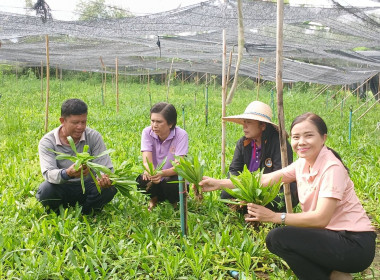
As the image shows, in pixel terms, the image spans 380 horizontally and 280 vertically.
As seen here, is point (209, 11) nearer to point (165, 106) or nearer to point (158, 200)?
point (165, 106)

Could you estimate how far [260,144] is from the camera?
3.45 meters

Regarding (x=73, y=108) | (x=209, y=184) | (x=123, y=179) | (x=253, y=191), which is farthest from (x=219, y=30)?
(x=253, y=191)

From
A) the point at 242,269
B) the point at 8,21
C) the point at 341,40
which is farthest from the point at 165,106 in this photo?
the point at 341,40

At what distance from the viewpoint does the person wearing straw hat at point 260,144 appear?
3.24m

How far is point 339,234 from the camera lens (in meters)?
2.24

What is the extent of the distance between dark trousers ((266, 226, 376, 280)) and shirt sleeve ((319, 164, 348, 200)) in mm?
237

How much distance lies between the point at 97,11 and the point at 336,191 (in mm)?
6175

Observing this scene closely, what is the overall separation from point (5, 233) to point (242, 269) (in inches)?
70.2

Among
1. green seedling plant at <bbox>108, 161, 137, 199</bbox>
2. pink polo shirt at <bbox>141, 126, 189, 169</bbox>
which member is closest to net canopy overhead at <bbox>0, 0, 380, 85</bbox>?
pink polo shirt at <bbox>141, 126, 189, 169</bbox>

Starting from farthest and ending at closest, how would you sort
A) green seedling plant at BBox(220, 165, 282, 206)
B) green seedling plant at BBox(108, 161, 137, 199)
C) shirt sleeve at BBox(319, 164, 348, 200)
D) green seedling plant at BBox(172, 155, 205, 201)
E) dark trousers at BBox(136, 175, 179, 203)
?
dark trousers at BBox(136, 175, 179, 203)
green seedling plant at BBox(108, 161, 137, 199)
green seedling plant at BBox(172, 155, 205, 201)
green seedling plant at BBox(220, 165, 282, 206)
shirt sleeve at BBox(319, 164, 348, 200)

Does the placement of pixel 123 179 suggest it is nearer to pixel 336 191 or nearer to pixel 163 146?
pixel 163 146

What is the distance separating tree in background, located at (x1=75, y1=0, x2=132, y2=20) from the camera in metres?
5.49

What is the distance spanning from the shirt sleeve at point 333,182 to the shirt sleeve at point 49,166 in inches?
77.1

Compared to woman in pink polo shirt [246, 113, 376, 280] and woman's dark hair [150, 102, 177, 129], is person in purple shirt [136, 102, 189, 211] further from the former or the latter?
woman in pink polo shirt [246, 113, 376, 280]
